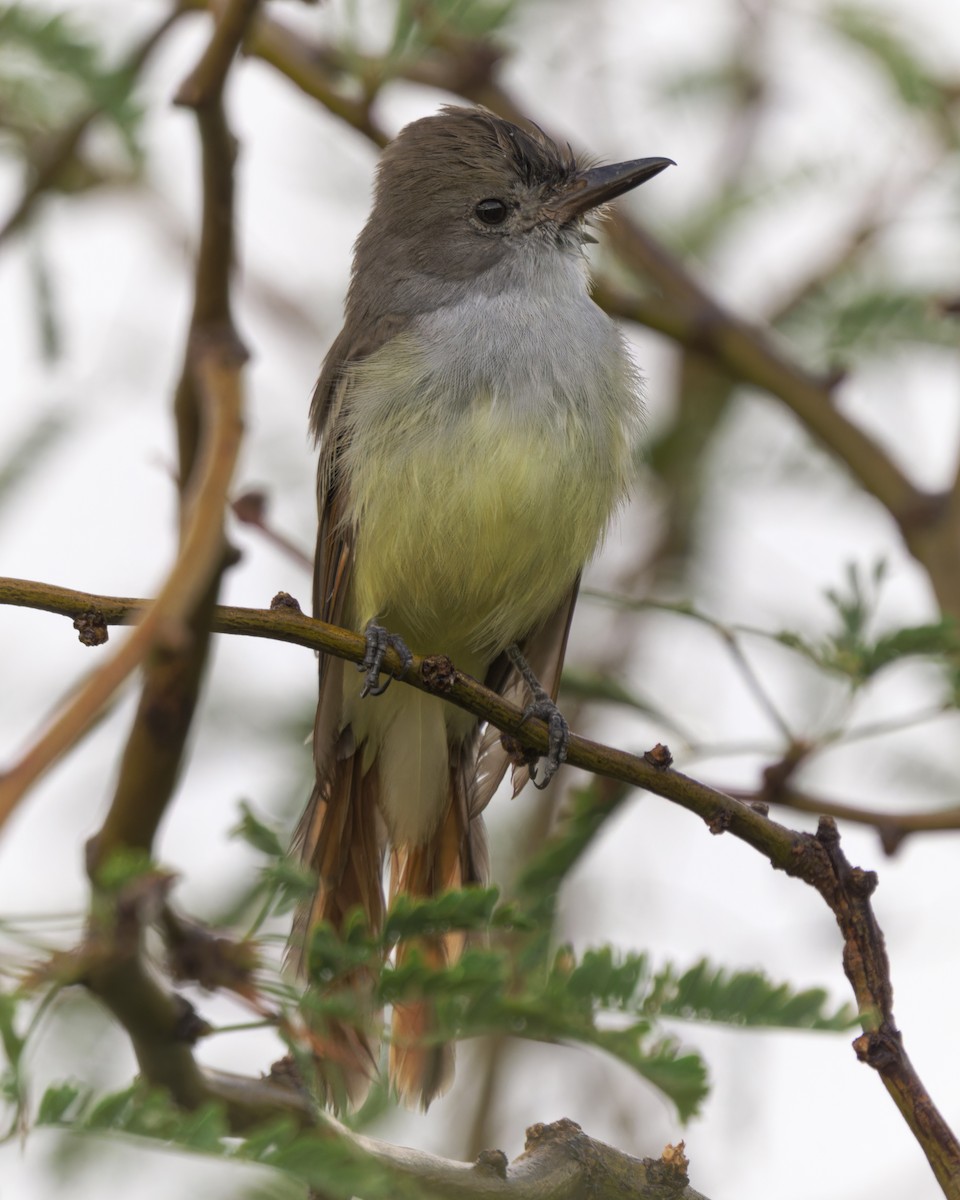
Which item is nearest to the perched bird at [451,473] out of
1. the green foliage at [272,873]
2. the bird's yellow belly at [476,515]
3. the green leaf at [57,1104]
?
the bird's yellow belly at [476,515]

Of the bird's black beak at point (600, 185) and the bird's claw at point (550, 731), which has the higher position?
the bird's black beak at point (600, 185)

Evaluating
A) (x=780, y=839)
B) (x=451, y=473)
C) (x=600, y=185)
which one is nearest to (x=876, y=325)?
(x=600, y=185)

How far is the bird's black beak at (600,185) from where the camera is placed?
4621 mm

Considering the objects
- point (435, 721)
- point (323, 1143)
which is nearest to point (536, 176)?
point (435, 721)

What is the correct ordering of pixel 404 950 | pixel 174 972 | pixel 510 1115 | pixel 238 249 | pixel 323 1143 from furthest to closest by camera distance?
pixel 510 1115, pixel 238 249, pixel 174 972, pixel 404 950, pixel 323 1143

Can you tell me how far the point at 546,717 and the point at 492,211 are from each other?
169 centimetres

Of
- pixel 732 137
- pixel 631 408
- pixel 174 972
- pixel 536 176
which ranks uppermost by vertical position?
pixel 732 137

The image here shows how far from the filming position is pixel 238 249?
3.04 m

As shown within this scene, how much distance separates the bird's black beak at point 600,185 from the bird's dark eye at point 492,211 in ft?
0.48

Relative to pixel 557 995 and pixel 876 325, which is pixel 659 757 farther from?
pixel 876 325

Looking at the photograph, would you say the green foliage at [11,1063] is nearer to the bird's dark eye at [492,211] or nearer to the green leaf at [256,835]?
the green leaf at [256,835]

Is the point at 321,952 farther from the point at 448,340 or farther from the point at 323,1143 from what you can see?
the point at 448,340

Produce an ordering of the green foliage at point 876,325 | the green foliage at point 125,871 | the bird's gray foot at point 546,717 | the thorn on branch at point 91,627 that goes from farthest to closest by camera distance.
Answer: the green foliage at point 876,325 < the bird's gray foot at point 546,717 < the thorn on branch at point 91,627 < the green foliage at point 125,871

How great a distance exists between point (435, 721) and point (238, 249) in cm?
204
